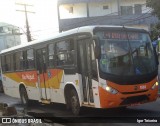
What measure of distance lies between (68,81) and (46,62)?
6.79 ft

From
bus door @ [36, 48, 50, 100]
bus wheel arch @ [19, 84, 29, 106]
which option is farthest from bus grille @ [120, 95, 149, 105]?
bus wheel arch @ [19, 84, 29, 106]

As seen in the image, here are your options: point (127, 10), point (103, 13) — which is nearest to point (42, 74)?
point (127, 10)

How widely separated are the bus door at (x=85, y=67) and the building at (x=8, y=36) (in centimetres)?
2207

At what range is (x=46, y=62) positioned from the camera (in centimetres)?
1392

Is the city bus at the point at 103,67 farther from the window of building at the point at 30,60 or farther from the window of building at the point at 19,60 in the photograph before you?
the window of building at the point at 19,60

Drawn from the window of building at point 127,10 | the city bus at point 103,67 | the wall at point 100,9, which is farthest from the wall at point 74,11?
the city bus at point 103,67

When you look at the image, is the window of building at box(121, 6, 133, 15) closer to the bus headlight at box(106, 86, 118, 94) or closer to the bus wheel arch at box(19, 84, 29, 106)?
the bus wheel arch at box(19, 84, 29, 106)

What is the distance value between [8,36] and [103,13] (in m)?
17.7

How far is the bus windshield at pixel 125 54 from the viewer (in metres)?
10.5

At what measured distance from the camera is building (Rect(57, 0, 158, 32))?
4328 centimetres

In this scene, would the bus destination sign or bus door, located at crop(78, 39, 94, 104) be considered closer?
the bus destination sign

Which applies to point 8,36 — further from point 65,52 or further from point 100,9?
point 65,52

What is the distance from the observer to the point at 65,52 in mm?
12328

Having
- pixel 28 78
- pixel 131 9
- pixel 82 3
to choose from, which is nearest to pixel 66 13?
pixel 82 3
